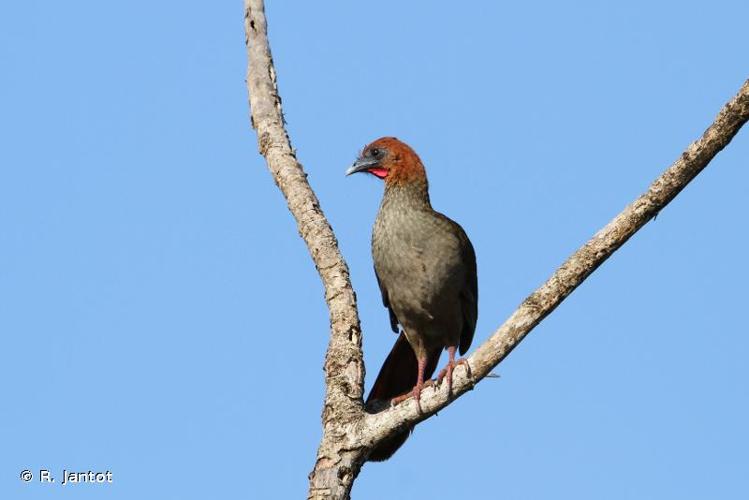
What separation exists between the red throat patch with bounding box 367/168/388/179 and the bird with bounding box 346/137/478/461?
0.10m

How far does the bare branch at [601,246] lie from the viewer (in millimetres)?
4664

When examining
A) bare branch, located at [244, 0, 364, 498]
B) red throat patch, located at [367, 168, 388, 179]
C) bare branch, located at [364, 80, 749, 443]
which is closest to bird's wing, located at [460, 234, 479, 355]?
red throat patch, located at [367, 168, 388, 179]

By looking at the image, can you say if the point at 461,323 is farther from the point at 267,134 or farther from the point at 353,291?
the point at 267,134

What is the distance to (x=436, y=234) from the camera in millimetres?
7000

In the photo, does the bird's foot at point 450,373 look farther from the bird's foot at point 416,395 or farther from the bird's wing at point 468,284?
the bird's wing at point 468,284

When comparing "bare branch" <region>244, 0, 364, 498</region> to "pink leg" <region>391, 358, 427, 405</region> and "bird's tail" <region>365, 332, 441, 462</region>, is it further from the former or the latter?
"bird's tail" <region>365, 332, 441, 462</region>

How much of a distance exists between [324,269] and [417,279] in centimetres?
85

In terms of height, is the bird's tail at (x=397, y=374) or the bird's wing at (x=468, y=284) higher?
the bird's wing at (x=468, y=284)

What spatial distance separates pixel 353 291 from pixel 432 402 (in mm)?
981

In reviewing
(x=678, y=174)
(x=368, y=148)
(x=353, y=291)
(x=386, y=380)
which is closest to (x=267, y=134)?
(x=368, y=148)

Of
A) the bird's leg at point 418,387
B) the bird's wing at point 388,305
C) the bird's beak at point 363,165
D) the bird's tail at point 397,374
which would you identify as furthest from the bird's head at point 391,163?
the bird's leg at point 418,387

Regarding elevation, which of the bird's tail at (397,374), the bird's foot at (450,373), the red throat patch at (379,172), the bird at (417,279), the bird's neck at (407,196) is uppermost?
the red throat patch at (379,172)

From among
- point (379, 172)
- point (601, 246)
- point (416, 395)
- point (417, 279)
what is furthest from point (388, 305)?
point (601, 246)

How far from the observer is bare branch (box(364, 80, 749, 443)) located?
184 inches
